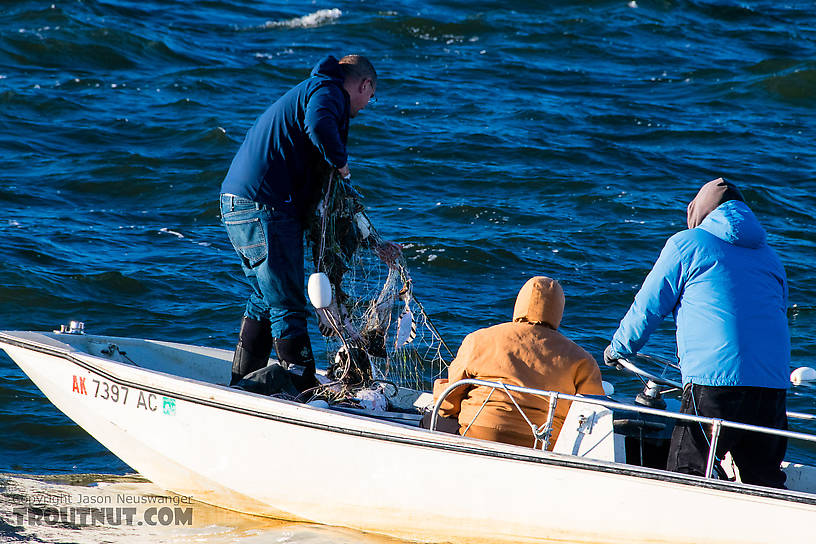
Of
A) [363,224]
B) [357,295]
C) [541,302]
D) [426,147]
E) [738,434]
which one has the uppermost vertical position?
[426,147]

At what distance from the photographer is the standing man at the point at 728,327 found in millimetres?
4371

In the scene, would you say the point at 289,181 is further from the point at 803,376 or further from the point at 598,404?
the point at 803,376

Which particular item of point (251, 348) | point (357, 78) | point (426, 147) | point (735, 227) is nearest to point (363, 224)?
point (357, 78)

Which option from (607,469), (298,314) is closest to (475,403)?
(607,469)

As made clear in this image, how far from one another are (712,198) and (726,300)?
1.69 feet

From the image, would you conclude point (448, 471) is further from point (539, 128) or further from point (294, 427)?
point (539, 128)

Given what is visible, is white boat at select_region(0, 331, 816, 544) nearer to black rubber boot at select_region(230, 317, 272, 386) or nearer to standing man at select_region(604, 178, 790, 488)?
standing man at select_region(604, 178, 790, 488)

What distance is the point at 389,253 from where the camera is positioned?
590 cm

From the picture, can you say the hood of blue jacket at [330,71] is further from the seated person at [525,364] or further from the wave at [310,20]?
the wave at [310,20]

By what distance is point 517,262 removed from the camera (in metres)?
10.1

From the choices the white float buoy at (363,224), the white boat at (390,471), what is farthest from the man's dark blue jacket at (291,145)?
the white boat at (390,471)

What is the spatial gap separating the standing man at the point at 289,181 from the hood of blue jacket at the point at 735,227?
200 centimetres

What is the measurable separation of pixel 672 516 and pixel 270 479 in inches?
83.7

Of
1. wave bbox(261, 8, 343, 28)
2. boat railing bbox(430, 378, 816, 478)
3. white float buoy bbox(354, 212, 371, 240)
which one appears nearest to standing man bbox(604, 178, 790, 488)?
boat railing bbox(430, 378, 816, 478)
